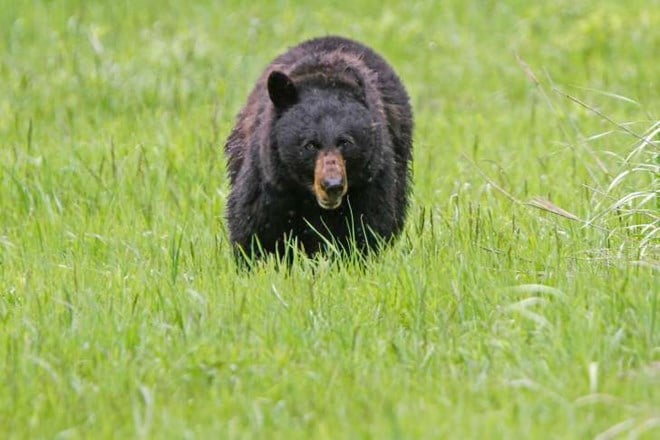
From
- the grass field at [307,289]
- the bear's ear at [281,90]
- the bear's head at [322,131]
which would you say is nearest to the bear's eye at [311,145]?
the bear's head at [322,131]

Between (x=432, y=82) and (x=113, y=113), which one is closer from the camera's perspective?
(x=113, y=113)

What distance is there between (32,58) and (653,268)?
295 inches

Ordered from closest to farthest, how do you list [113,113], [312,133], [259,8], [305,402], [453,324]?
[305,402]
[453,324]
[312,133]
[113,113]
[259,8]

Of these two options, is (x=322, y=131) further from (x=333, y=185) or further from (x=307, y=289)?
(x=307, y=289)

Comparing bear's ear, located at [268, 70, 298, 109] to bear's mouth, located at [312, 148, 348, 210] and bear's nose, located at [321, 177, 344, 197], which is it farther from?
bear's nose, located at [321, 177, 344, 197]

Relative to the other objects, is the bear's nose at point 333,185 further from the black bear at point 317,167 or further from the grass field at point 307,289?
the grass field at point 307,289

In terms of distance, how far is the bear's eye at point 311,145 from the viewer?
6.29m

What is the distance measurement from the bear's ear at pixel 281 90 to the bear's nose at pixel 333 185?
22.7 inches

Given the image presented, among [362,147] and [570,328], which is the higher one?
[362,147]

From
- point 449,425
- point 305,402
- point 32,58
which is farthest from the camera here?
point 32,58

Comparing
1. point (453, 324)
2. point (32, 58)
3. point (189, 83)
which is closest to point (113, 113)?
point (189, 83)

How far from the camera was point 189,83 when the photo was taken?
10.5 metres

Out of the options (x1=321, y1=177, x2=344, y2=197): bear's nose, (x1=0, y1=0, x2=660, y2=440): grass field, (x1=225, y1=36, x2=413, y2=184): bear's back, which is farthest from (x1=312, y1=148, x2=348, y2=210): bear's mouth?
(x1=225, y1=36, x2=413, y2=184): bear's back

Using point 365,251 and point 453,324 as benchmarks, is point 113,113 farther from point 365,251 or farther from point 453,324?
point 453,324
